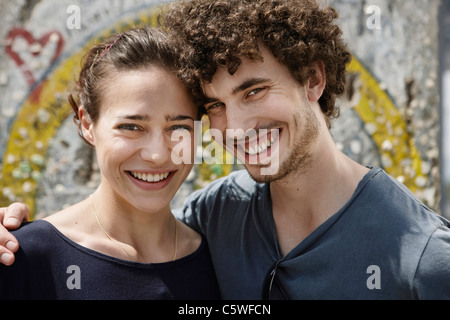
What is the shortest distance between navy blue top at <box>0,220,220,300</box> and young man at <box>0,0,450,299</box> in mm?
146

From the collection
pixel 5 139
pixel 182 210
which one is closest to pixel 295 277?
pixel 182 210

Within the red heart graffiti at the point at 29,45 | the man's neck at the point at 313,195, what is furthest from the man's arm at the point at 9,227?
the red heart graffiti at the point at 29,45

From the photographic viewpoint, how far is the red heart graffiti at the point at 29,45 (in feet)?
12.2

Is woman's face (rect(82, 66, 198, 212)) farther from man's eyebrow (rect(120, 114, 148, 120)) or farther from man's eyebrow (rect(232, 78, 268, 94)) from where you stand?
man's eyebrow (rect(232, 78, 268, 94))

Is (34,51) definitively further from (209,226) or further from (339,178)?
(339,178)

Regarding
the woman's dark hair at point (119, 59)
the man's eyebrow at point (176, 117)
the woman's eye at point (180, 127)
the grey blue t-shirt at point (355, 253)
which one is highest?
the woman's dark hair at point (119, 59)

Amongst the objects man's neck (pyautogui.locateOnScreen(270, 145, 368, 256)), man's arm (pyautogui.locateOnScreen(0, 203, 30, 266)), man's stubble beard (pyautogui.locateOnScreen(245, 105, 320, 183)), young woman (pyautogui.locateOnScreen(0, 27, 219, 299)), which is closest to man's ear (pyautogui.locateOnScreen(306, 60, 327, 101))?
man's stubble beard (pyautogui.locateOnScreen(245, 105, 320, 183))

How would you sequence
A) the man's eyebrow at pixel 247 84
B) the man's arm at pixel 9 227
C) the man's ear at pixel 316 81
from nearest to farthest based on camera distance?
the man's arm at pixel 9 227 → the man's eyebrow at pixel 247 84 → the man's ear at pixel 316 81

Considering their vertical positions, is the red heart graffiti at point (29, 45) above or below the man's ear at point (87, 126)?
above

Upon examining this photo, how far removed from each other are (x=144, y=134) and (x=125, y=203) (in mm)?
365

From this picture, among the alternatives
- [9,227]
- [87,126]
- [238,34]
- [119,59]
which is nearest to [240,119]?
[238,34]

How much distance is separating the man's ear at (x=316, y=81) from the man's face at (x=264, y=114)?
126 millimetres

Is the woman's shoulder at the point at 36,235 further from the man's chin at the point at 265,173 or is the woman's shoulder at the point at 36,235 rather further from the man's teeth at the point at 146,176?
the man's chin at the point at 265,173

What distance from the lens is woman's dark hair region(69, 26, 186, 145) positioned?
2.09 meters
